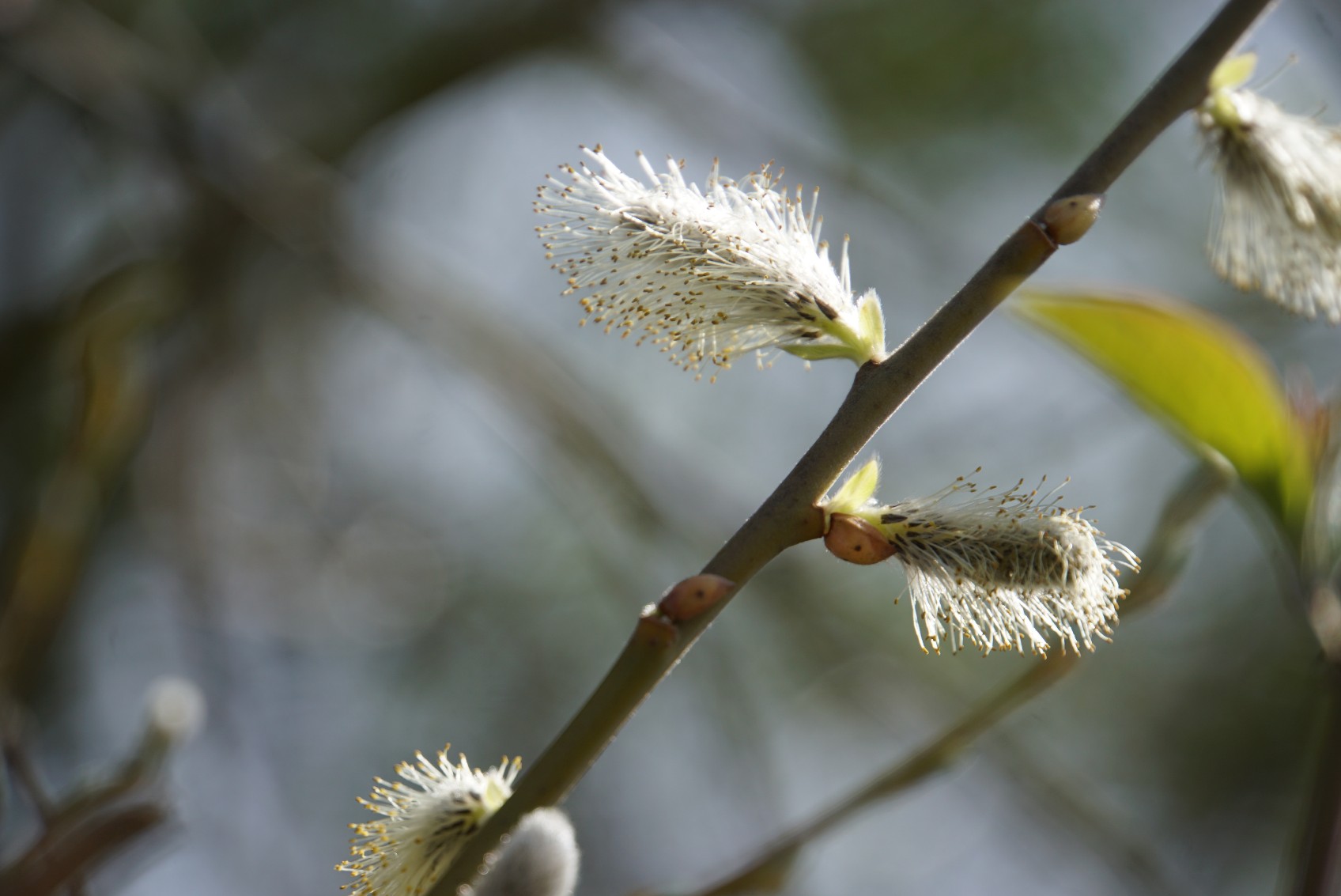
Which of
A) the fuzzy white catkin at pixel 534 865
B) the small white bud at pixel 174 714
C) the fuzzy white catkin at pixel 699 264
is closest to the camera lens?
the fuzzy white catkin at pixel 534 865

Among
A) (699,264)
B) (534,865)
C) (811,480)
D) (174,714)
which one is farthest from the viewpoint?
(174,714)

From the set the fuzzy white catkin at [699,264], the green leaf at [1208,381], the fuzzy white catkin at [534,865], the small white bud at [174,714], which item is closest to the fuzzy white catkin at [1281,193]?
the green leaf at [1208,381]

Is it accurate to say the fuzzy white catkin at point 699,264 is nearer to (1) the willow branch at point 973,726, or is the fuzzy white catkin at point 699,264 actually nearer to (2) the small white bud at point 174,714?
(1) the willow branch at point 973,726

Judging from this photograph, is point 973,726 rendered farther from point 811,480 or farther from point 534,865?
point 534,865

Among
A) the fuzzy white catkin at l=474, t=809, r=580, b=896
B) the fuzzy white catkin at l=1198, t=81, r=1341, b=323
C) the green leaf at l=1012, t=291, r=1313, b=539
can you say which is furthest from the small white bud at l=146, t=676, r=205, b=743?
the fuzzy white catkin at l=1198, t=81, r=1341, b=323

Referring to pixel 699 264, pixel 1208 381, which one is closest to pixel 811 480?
pixel 699 264

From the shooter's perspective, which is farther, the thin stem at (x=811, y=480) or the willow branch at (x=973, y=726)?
the willow branch at (x=973, y=726)
